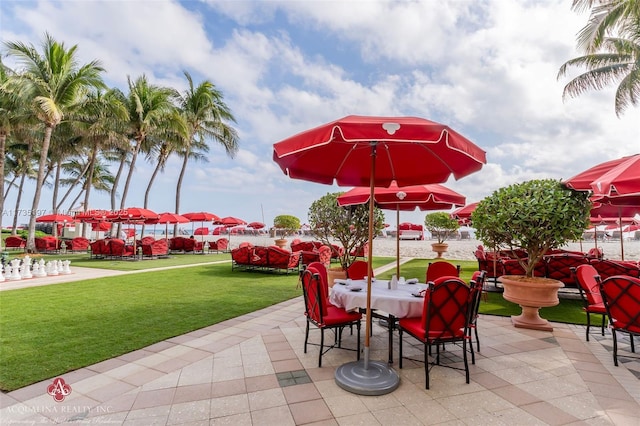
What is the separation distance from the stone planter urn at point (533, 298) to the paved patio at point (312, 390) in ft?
2.37

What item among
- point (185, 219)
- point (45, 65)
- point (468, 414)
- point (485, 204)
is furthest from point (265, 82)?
point (45, 65)

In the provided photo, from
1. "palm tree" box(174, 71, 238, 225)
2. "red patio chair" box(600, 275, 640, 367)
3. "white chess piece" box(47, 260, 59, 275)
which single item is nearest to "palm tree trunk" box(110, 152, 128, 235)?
"palm tree" box(174, 71, 238, 225)

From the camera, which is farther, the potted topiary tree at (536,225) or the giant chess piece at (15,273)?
the giant chess piece at (15,273)

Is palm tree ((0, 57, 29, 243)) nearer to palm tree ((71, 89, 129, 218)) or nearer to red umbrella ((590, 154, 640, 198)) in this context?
palm tree ((71, 89, 129, 218))

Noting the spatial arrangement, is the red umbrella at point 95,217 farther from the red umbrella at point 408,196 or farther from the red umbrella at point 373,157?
the red umbrella at point 373,157

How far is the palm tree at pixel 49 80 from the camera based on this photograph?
1454cm

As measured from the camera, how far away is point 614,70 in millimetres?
15156

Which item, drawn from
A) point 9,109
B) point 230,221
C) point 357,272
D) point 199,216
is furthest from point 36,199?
point 357,272

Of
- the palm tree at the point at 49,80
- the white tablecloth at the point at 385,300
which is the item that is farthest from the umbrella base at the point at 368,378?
the palm tree at the point at 49,80

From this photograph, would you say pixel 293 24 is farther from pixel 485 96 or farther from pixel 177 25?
pixel 485 96

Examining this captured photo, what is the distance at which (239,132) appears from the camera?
28.7 m

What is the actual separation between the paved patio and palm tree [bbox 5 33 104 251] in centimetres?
1648

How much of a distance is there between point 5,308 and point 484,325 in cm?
880

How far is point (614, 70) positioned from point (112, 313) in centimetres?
2209
